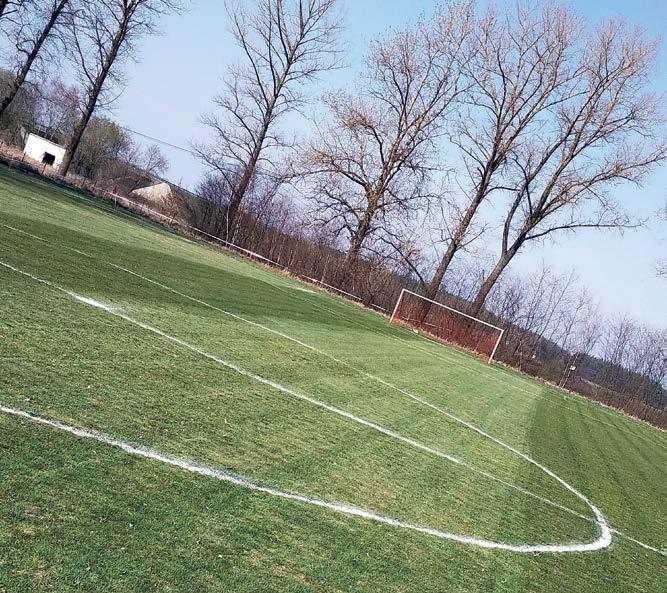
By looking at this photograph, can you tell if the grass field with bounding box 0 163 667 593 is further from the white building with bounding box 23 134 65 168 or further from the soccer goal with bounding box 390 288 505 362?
the white building with bounding box 23 134 65 168

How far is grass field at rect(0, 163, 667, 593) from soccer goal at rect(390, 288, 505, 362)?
14511mm

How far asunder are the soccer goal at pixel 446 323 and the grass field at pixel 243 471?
1451cm

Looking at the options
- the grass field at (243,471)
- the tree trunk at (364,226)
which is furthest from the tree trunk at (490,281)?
the grass field at (243,471)

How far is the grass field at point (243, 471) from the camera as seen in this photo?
2639mm

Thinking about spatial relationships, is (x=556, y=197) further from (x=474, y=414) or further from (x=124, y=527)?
(x=124, y=527)

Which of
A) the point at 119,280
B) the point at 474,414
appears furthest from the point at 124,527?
the point at 474,414

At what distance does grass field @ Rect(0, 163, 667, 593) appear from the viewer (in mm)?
2639

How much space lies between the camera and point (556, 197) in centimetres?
2806

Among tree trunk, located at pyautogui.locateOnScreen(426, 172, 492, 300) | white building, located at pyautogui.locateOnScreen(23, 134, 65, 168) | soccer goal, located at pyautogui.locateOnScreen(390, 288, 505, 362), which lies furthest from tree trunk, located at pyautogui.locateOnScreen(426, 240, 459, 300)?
white building, located at pyautogui.locateOnScreen(23, 134, 65, 168)

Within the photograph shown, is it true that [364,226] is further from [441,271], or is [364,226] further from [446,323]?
[446,323]

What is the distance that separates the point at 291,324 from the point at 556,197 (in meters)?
20.9

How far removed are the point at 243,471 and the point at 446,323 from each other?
2170 cm

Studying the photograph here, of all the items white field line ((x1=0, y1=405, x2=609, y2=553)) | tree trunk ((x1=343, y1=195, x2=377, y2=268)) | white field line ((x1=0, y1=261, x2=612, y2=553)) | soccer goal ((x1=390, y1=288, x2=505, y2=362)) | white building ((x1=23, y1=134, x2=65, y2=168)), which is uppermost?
tree trunk ((x1=343, y1=195, x2=377, y2=268))

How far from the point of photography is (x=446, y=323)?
Result: 81.4 ft
